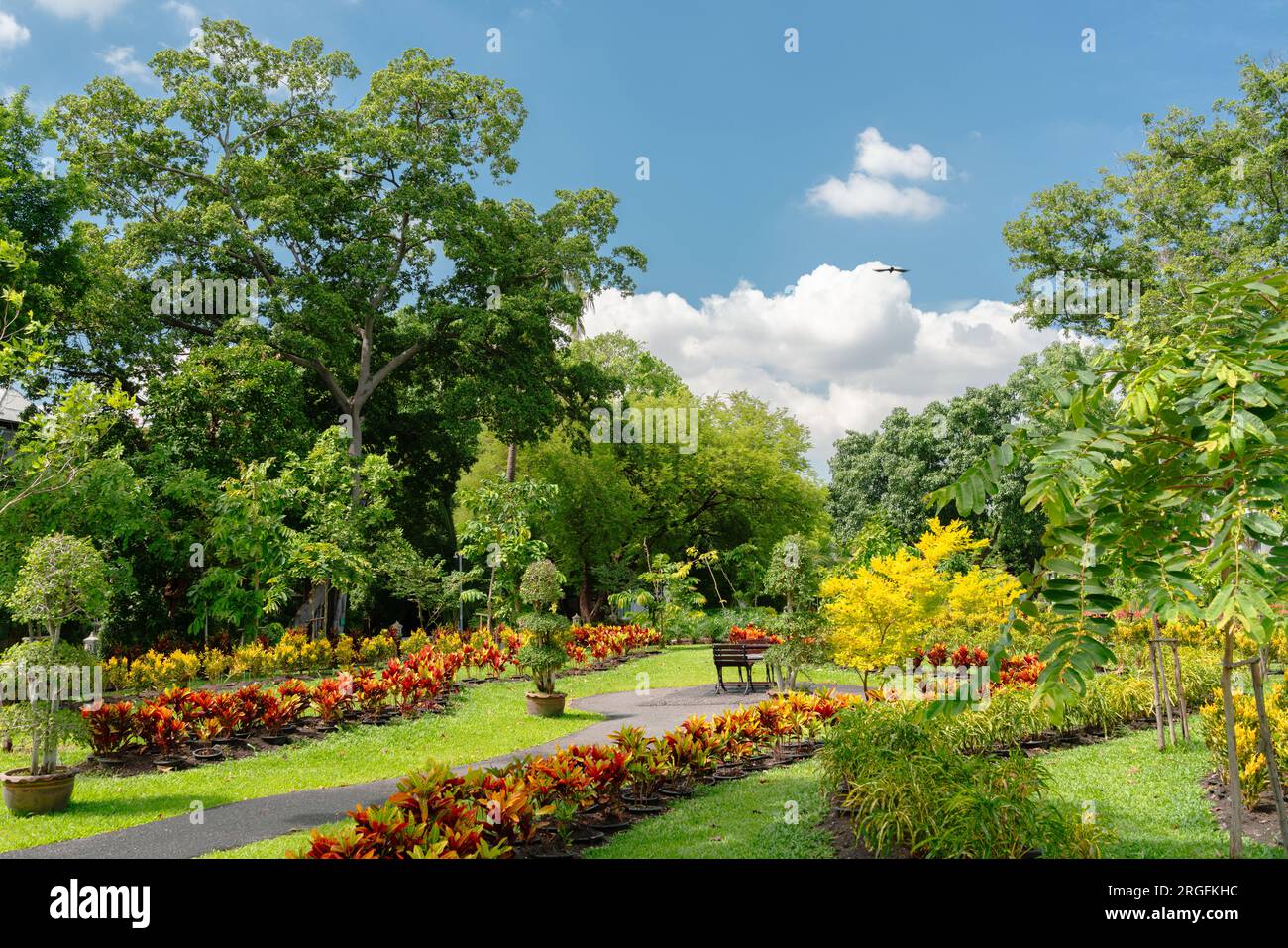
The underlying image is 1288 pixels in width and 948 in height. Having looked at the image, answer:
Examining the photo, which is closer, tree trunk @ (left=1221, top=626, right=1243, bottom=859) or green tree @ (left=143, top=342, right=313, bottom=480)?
tree trunk @ (left=1221, top=626, right=1243, bottom=859)

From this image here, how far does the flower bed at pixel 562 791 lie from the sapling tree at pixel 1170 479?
3.79 m

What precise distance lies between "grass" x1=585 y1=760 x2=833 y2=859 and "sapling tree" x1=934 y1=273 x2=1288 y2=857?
3.60 m

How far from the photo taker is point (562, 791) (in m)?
6.57

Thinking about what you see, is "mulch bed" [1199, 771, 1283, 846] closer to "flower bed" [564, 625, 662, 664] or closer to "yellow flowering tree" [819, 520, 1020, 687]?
"yellow flowering tree" [819, 520, 1020, 687]

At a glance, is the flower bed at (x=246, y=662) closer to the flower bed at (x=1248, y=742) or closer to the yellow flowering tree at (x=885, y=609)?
the yellow flowering tree at (x=885, y=609)

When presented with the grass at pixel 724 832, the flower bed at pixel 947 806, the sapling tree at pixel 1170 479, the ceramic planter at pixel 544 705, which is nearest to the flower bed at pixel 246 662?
the ceramic planter at pixel 544 705

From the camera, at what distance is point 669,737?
8.09 metres

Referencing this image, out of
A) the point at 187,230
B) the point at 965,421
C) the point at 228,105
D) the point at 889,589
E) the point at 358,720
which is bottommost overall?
the point at 358,720

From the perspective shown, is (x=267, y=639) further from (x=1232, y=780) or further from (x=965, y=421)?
(x=965, y=421)

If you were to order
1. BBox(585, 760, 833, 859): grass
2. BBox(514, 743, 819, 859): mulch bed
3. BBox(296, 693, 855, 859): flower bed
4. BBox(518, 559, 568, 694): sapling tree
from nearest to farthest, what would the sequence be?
BBox(296, 693, 855, 859): flower bed, BBox(585, 760, 833, 859): grass, BBox(514, 743, 819, 859): mulch bed, BBox(518, 559, 568, 694): sapling tree

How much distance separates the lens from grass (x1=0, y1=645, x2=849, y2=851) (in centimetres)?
753

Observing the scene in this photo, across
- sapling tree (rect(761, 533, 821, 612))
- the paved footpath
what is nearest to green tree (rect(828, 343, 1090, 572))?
sapling tree (rect(761, 533, 821, 612))

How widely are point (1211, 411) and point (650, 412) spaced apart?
30046 millimetres

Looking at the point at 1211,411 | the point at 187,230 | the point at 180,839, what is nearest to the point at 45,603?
the point at 180,839
